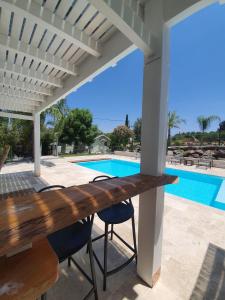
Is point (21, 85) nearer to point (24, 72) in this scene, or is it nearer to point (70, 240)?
point (24, 72)

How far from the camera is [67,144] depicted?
16.7 m

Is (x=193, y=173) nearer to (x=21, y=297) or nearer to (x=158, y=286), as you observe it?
(x=158, y=286)

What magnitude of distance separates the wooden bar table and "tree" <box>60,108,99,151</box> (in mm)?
15752

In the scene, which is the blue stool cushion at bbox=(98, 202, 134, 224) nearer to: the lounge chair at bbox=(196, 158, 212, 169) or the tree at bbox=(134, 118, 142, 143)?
the lounge chair at bbox=(196, 158, 212, 169)

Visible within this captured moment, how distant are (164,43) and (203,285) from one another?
104 inches

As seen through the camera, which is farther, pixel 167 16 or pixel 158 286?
pixel 158 286

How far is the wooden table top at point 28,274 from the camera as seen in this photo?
0.68 m

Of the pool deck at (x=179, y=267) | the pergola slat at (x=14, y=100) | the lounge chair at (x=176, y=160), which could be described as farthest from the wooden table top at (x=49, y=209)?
the lounge chair at (x=176, y=160)

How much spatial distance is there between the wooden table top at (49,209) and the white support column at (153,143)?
0.30 metres

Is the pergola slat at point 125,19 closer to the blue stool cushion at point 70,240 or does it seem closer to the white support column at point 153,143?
the white support column at point 153,143

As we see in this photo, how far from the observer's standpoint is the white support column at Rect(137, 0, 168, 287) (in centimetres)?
165

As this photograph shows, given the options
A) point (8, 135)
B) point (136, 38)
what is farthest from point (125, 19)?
point (8, 135)

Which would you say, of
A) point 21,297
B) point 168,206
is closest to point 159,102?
point 21,297

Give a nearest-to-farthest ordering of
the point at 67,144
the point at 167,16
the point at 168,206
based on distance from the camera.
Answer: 1. the point at 167,16
2. the point at 168,206
3. the point at 67,144
